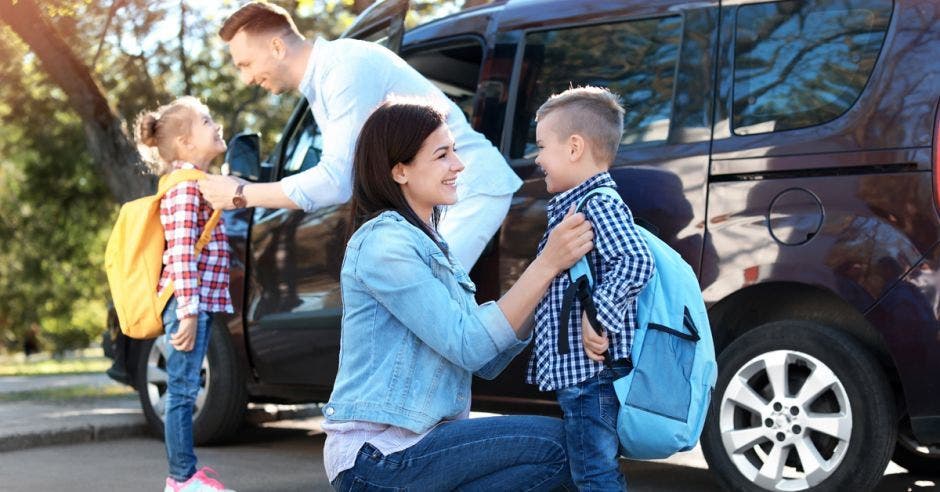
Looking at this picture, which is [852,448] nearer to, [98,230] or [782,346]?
[782,346]

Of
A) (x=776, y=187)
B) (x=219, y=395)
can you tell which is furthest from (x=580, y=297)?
(x=219, y=395)

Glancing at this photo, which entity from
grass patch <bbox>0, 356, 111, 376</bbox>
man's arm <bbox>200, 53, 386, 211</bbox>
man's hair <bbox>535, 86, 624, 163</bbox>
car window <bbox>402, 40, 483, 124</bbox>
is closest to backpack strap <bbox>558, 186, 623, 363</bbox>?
man's hair <bbox>535, 86, 624, 163</bbox>

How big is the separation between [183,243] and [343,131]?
2.88 ft

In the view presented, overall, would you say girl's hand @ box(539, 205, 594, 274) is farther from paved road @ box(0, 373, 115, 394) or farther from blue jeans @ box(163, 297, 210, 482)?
paved road @ box(0, 373, 115, 394)

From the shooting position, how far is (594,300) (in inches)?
123

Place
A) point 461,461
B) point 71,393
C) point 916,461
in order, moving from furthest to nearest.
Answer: point 71,393 → point 916,461 → point 461,461

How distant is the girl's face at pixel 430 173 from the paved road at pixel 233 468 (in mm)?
3020

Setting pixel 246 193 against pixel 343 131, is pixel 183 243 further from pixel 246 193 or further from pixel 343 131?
pixel 343 131

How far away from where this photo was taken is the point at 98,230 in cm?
2178

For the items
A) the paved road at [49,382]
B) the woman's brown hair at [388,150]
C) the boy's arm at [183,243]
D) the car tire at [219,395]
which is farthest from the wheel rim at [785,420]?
the paved road at [49,382]

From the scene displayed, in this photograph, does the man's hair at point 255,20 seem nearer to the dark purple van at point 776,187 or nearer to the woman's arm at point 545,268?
the dark purple van at point 776,187

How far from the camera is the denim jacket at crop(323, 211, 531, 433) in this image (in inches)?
108

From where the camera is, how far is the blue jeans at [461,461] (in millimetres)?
2740

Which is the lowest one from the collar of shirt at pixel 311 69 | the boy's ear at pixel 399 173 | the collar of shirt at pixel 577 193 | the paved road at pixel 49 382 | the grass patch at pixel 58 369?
the grass patch at pixel 58 369
